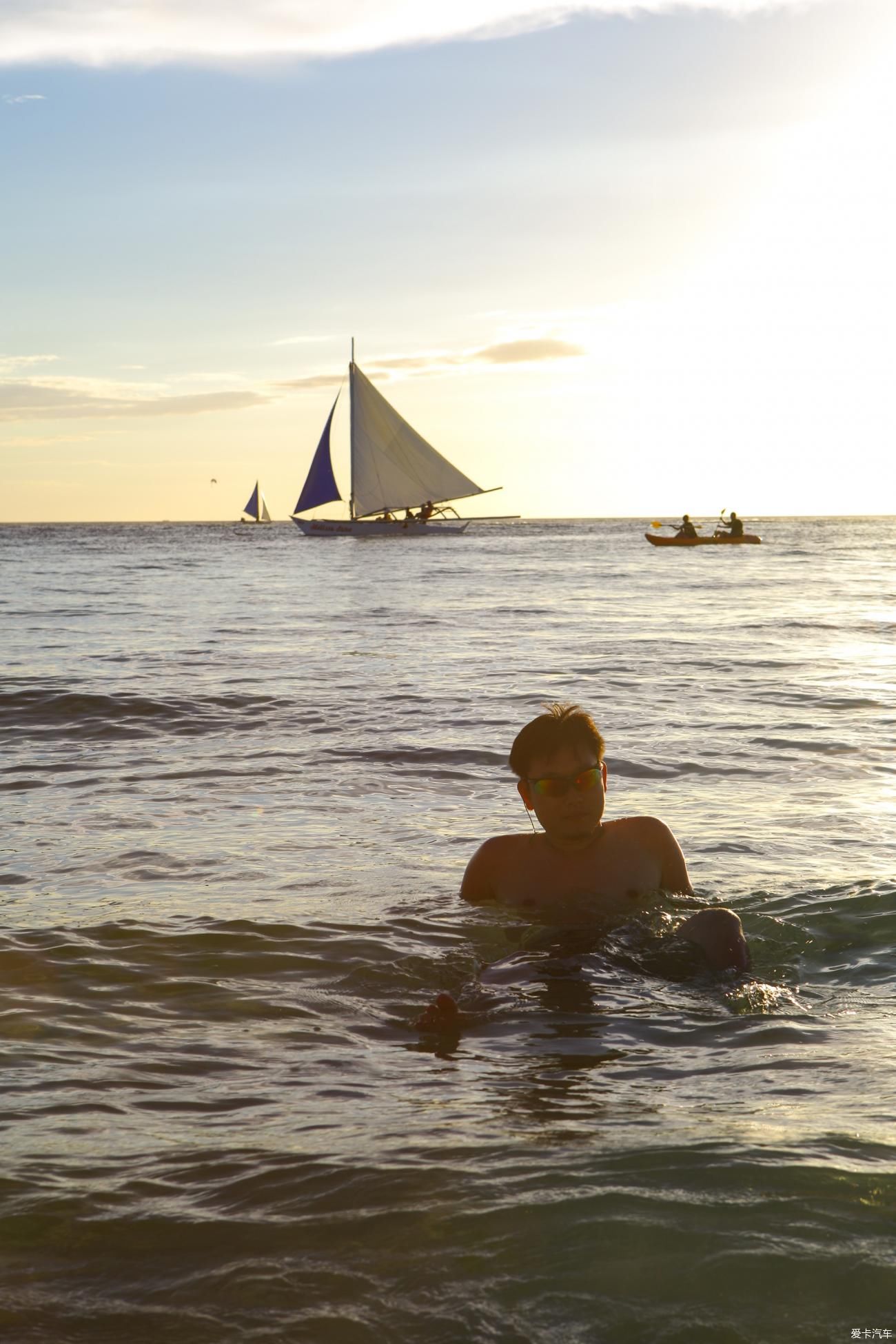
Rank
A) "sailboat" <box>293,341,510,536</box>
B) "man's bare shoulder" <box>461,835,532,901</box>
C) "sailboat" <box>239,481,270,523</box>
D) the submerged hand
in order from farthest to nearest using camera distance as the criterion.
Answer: "sailboat" <box>239,481,270,523</box>, "sailboat" <box>293,341,510,536</box>, "man's bare shoulder" <box>461,835,532,901</box>, the submerged hand

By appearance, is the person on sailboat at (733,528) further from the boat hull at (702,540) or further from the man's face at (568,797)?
the man's face at (568,797)

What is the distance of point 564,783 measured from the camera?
463 cm

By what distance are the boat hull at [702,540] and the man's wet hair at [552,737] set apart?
59096 mm

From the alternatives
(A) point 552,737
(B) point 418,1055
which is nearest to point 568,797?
(A) point 552,737

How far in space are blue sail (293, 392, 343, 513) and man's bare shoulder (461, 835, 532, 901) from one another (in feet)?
235

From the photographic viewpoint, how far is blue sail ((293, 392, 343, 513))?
75.5 metres

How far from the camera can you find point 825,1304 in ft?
7.78

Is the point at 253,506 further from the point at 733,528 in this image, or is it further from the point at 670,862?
the point at 670,862

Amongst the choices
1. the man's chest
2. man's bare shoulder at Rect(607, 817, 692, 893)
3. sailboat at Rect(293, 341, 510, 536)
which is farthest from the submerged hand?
sailboat at Rect(293, 341, 510, 536)

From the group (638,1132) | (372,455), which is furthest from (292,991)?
(372,455)

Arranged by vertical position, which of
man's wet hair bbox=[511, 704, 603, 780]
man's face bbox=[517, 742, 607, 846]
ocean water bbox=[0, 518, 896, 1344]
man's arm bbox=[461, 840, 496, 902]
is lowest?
ocean water bbox=[0, 518, 896, 1344]

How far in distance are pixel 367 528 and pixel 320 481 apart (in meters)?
4.01

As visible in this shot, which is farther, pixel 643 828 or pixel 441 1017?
pixel 643 828

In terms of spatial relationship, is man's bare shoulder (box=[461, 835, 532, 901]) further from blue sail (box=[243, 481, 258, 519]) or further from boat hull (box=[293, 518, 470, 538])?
blue sail (box=[243, 481, 258, 519])
